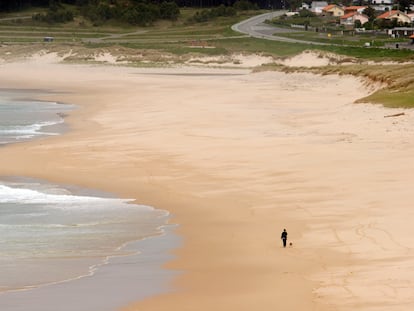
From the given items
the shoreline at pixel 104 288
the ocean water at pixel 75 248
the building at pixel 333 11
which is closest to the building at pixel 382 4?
the building at pixel 333 11

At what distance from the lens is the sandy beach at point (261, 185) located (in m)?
14.6

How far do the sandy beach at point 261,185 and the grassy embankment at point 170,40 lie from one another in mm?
20201

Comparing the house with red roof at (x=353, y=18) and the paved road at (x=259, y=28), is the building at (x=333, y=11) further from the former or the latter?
the house with red roof at (x=353, y=18)

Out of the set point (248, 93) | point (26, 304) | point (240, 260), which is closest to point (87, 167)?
point (240, 260)

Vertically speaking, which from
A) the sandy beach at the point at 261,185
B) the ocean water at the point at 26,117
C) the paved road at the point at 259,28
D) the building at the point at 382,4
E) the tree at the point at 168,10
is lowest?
the building at the point at 382,4

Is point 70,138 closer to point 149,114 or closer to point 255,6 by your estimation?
point 149,114

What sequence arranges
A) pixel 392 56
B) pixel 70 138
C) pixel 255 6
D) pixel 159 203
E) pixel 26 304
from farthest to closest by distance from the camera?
pixel 255 6
pixel 392 56
pixel 70 138
pixel 159 203
pixel 26 304

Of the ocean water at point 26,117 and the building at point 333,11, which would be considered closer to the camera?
the ocean water at point 26,117

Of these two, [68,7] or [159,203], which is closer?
[159,203]

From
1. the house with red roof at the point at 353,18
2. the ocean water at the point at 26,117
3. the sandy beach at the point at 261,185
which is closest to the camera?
the sandy beach at the point at 261,185

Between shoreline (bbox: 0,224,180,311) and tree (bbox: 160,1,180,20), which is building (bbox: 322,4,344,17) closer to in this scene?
tree (bbox: 160,1,180,20)

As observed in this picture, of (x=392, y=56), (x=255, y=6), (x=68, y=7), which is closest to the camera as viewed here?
(x=392, y=56)

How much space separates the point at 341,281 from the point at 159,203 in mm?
8249

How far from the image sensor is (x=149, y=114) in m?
42.1
